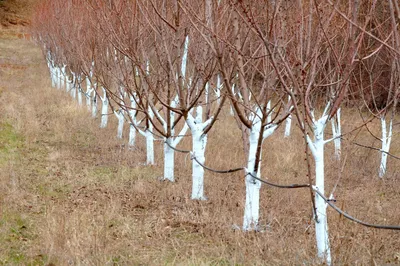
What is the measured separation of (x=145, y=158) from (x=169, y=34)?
3.63m

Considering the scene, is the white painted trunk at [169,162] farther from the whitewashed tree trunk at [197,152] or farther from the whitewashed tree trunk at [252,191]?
the whitewashed tree trunk at [252,191]

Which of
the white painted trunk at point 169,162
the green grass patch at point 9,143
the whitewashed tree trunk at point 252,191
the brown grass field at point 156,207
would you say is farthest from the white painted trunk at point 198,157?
the green grass patch at point 9,143

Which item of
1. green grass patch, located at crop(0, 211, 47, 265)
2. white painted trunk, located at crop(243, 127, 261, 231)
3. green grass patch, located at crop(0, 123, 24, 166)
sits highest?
green grass patch, located at crop(0, 123, 24, 166)

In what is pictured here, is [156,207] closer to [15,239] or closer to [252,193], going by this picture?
[252,193]

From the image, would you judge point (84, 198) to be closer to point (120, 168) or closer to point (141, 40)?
point (120, 168)

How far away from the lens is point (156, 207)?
532 centimetres

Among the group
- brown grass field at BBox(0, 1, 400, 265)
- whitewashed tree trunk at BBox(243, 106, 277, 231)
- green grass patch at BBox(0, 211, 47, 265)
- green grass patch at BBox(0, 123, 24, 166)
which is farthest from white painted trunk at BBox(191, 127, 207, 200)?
green grass patch at BBox(0, 123, 24, 166)

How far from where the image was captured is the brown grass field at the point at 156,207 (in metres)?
3.68

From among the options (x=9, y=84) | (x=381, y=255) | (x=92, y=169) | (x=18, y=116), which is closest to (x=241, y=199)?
(x=381, y=255)

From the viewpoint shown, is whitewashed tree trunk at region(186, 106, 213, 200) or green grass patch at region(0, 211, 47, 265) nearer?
green grass patch at region(0, 211, 47, 265)

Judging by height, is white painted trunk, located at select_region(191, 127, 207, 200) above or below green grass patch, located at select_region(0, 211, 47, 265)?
above

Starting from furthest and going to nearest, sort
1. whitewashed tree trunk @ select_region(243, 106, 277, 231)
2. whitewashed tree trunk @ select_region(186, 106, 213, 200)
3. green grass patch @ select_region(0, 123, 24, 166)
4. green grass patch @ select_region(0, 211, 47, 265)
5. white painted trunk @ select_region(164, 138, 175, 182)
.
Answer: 1. green grass patch @ select_region(0, 123, 24, 166)
2. white painted trunk @ select_region(164, 138, 175, 182)
3. whitewashed tree trunk @ select_region(186, 106, 213, 200)
4. whitewashed tree trunk @ select_region(243, 106, 277, 231)
5. green grass patch @ select_region(0, 211, 47, 265)

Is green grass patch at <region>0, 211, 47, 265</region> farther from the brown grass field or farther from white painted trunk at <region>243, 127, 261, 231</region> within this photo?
white painted trunk at <region>243, 127, 261, 231</region>

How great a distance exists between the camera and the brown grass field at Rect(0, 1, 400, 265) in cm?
368
